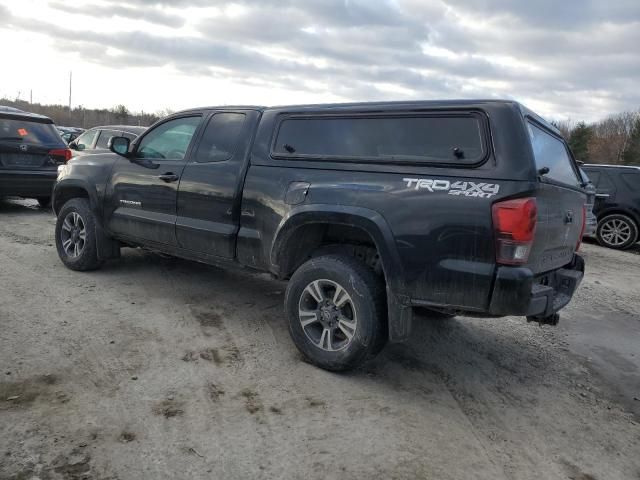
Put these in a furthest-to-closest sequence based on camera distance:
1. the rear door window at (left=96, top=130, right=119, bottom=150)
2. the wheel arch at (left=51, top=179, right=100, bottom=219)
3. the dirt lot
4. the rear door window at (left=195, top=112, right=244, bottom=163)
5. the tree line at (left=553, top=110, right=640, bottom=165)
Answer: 1. the tree line at (left=553, top=110, right=640, bottom=165)
2. the rear door window at (left=96, top=130, right=119, bottom=150)
3. the wheel arch at (left=51, top=179, right=100, bottom=219)
4. the rear door window at (left=195, top=112, right=244, bottom=163)
5. the dirt lot

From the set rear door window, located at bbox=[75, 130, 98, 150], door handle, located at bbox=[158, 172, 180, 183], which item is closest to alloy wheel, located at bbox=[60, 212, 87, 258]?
door handle, located at bbox=[158, 172, 180, 183]

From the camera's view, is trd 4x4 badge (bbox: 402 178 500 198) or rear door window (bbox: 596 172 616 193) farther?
rear door window (bbox: 596 172 616 193)

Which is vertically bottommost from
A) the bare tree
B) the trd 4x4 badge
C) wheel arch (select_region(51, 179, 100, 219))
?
wheel arch (select_region(51, 179, 100, 219))

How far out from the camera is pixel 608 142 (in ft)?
218

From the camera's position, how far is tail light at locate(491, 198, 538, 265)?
2980 mm

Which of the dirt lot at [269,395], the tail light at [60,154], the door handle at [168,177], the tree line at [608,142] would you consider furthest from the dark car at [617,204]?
the tree line at [608,142]

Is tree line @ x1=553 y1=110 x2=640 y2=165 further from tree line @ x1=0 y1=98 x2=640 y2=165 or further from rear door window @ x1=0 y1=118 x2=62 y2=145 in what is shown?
rear door window @ x1=0 y1=118 x2=62 y2=145

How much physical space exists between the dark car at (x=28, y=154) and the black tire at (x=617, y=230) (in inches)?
427

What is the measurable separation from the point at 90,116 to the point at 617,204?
6269 cm

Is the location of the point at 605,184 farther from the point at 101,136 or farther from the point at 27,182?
the point at 27,182

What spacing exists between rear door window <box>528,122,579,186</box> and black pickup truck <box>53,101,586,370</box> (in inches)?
1.0

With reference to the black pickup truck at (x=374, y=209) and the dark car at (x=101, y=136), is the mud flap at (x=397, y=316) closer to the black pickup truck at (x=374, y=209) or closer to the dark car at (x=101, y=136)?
the black pickup truck at (x=374, y=209)

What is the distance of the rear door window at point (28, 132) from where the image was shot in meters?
8.55

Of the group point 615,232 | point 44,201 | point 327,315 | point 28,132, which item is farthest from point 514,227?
point 615,232
